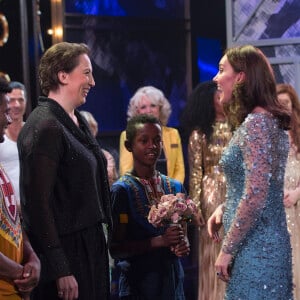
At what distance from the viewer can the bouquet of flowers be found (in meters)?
4.04

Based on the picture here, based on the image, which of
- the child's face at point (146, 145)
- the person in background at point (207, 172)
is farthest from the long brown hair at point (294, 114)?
the child's face at point (146, 145)

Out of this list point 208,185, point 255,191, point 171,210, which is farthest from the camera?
point 208,185

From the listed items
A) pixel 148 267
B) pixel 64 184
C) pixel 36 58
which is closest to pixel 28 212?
pixel 64 184

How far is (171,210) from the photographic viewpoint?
409cm

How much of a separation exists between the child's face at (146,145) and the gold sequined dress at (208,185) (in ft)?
5.35

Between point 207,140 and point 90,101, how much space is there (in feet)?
8.44

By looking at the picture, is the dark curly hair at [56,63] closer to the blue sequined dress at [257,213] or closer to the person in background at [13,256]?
the person in background at [13,256]

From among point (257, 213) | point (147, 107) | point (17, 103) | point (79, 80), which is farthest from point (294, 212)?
point (79, 80)

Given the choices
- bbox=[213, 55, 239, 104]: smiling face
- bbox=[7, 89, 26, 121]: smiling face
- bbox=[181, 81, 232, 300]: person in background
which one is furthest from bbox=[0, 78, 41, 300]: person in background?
bbox=[7, 89, 26, 121]: smiling face

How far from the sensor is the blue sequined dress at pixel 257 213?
11.9 ft

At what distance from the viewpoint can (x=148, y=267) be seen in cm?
418

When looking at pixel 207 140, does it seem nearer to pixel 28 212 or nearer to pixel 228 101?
pixel 228 101

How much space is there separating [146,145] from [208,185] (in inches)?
68.3

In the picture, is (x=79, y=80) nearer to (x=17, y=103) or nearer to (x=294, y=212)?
(x=17, y=103)
